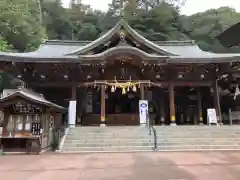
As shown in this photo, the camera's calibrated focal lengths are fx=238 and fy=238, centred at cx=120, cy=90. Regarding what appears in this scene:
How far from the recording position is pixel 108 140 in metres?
11.9

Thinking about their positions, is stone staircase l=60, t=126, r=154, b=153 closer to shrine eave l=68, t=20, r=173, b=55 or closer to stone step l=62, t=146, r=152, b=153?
stone step l=62, t=146, r=152, b=153

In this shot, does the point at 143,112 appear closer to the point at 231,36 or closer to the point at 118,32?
the point at 118,32

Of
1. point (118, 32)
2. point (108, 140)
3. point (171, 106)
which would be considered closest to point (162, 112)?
point (171, 106)

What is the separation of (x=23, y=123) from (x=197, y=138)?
345 inches

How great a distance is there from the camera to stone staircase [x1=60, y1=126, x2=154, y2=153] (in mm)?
11195

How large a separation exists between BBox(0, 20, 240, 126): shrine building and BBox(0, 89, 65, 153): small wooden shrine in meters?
3.90

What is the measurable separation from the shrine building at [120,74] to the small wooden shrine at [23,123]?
390cm

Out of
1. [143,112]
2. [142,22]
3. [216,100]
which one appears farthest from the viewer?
[142,22]

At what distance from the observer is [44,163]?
8.29m

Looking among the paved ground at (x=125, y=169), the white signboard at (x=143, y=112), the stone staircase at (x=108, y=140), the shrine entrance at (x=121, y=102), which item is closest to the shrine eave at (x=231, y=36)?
the paved ground at (x=125, y=169)

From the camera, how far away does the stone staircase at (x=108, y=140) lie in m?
11.2

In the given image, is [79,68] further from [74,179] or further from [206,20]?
[206,20]

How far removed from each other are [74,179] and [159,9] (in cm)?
4753

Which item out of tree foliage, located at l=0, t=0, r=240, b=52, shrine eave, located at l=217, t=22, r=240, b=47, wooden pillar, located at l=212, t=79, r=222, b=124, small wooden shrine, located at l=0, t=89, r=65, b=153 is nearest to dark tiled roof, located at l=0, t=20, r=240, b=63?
wooden pillar, located at l=212, t=79, r=222, b=124
